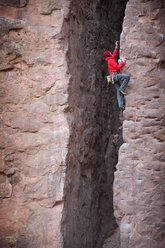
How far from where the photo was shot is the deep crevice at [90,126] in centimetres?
484

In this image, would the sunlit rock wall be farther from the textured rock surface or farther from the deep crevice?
the textured rock surface

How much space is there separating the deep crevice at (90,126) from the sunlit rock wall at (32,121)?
0.21m

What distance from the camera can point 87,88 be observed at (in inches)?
231

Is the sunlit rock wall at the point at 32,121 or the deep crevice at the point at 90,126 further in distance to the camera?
the deep crevice at the point at 90,126

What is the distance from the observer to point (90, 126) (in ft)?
19.6

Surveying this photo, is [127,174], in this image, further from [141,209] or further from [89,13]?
[89,13]

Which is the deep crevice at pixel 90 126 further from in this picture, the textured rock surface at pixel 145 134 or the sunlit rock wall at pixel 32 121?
the textured rock surface at pixel 145 134

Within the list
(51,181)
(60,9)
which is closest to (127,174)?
(51,181)

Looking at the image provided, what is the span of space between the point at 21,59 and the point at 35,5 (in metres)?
0.87

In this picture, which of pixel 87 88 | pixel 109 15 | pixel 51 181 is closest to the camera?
pixel 51 181

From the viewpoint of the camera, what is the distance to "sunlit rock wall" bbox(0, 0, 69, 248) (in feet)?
14.6

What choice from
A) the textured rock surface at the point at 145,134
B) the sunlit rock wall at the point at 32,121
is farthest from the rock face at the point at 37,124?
the textured rock surface at the point at 145,134

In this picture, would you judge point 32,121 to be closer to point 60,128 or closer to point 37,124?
point 37,124

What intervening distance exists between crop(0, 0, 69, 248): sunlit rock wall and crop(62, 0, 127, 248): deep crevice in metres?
0.21
